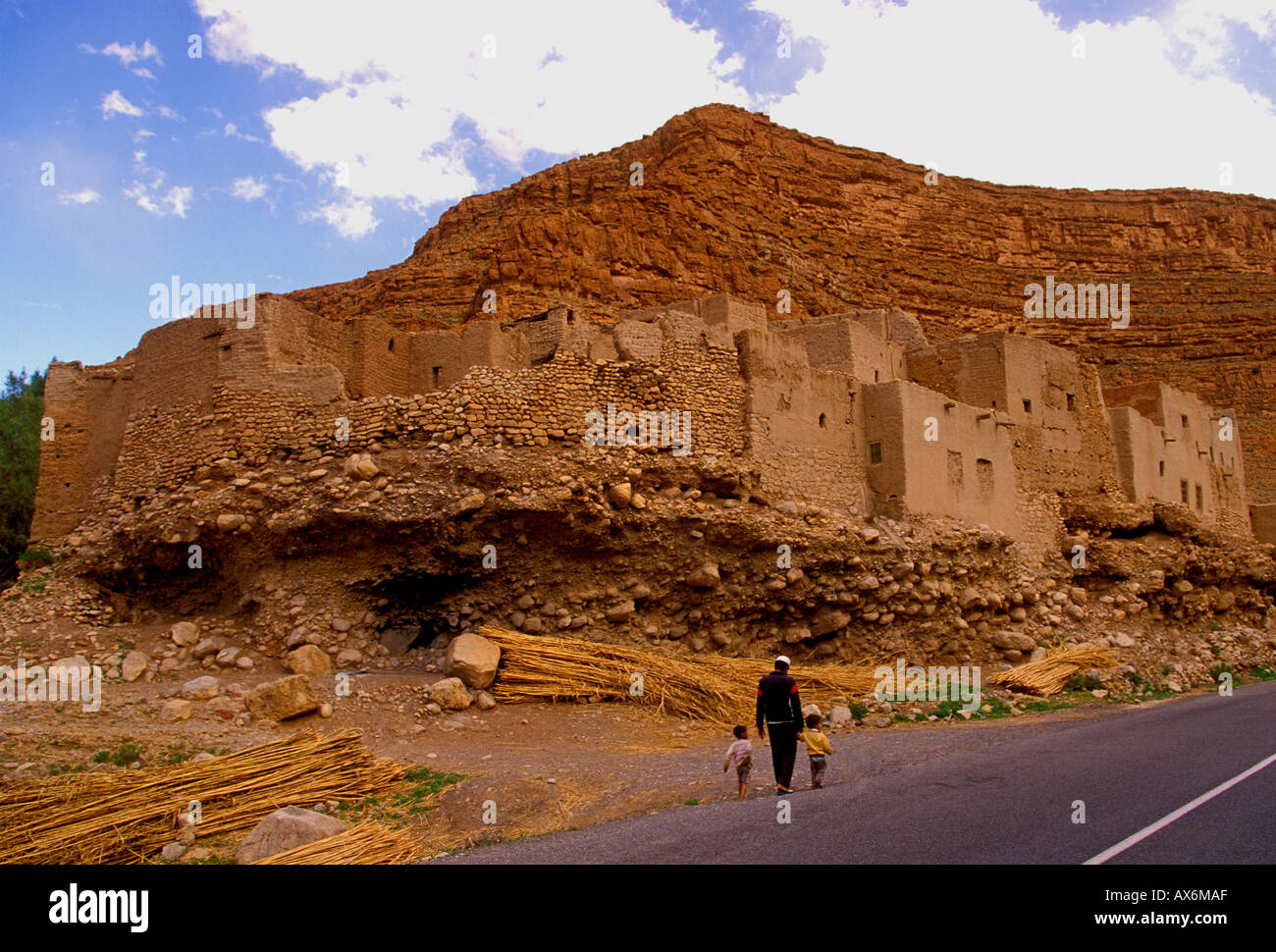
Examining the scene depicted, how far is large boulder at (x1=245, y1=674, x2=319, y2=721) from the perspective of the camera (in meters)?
11.2

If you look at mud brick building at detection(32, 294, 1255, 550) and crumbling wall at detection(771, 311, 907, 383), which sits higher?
crumbling wall at detection(771, 311, 907, 383)

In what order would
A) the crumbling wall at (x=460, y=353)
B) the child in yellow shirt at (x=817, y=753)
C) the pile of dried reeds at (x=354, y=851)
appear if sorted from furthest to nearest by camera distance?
the crumbling wall at (x=460, y=353), the child in yellow shirt at (x=817, y=753), the pile of dried reeds at (x=354, y=851)

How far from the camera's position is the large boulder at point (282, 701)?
1120 centimetres

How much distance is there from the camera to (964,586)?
54.9 feet

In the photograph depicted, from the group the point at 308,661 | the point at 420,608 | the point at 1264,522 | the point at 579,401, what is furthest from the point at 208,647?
the point at 1264,522

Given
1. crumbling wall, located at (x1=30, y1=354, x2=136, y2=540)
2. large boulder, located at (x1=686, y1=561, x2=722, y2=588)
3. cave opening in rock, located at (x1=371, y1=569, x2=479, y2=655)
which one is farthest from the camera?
crumbling wall, located at (x1=30, y1=354, x2=136, y2=540)

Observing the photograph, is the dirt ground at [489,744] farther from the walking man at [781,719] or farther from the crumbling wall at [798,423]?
the crumbling wall at [798,423]

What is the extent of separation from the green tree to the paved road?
17664 millimetres

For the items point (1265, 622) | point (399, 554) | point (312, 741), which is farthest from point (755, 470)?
point (1265, 622)

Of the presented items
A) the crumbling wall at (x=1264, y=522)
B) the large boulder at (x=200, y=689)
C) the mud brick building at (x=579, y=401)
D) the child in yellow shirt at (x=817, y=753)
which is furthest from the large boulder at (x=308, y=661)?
the crumbling wall at (x=1264, y=522)

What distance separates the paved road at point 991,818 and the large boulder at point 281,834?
1.10 meters

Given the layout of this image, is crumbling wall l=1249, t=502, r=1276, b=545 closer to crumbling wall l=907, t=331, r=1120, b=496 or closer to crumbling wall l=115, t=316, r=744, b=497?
crumbling wall l=907, t=331, r=1120, b=496

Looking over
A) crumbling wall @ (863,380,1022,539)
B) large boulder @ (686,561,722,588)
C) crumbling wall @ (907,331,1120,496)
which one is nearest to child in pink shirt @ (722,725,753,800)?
Result: large boulder @ (686,561,722,588)
